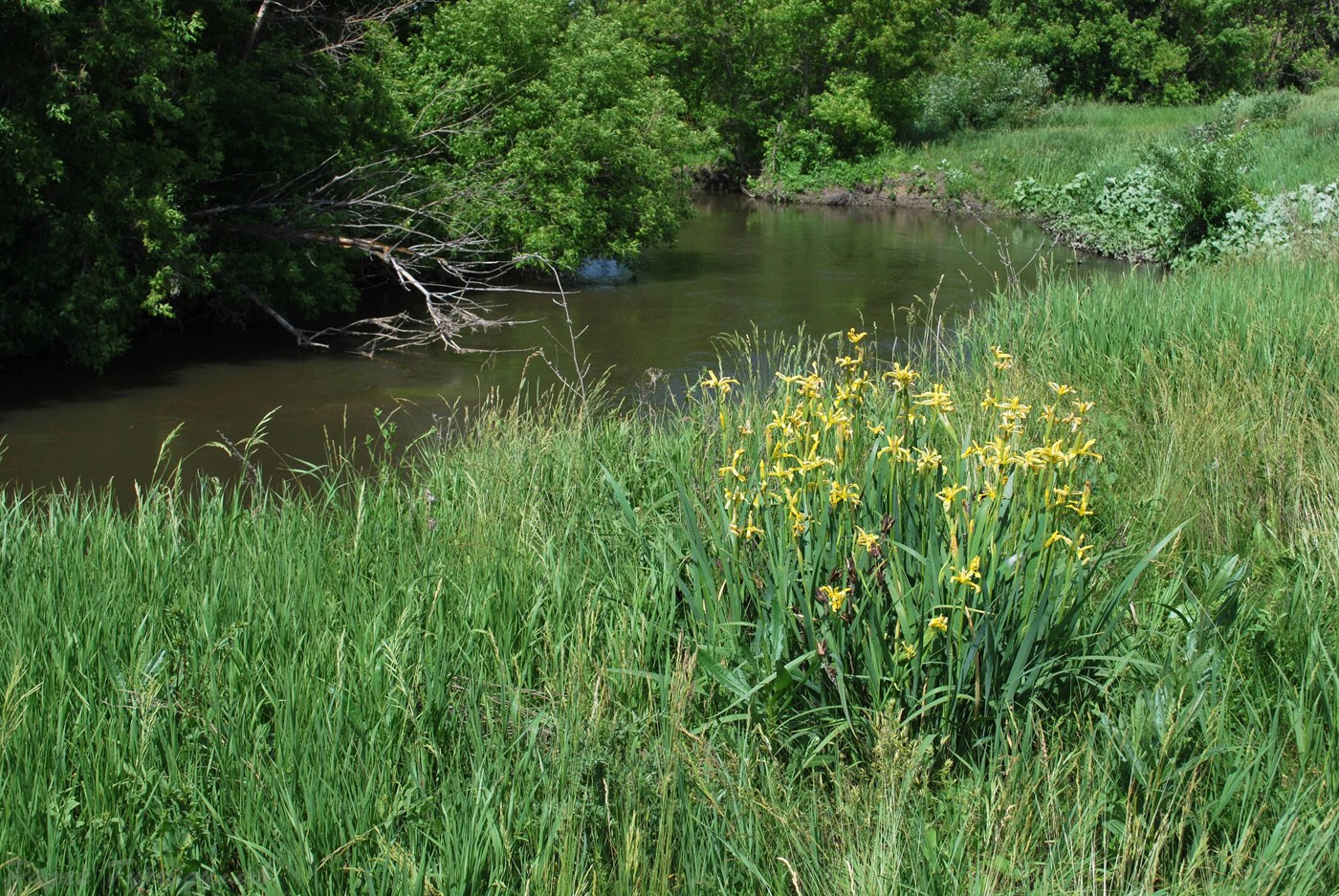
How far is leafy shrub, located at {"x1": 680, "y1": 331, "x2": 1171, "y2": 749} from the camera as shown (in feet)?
11.0

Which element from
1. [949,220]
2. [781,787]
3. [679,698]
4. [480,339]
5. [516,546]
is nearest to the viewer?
[679,698]

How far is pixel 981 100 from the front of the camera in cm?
3556

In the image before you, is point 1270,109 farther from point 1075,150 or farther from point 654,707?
point 654,707

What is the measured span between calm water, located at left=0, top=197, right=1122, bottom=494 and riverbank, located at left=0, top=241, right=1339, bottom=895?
441cm

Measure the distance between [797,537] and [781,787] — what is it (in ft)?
2.53

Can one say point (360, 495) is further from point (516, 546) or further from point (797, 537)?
point (797, 537)

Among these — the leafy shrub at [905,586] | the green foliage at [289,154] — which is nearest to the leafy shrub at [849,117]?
the green foliage at [289,154]

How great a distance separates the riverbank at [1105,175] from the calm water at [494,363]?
1327 mm

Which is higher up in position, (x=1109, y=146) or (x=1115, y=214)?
→ (x=1109, y=146)

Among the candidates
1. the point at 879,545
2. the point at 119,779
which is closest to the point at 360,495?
the point at 119,779

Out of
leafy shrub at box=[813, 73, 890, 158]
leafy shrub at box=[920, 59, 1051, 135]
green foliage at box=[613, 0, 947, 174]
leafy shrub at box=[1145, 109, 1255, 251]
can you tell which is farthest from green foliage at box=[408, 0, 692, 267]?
leafy shrub at box=[920, 59, 1051, 135]

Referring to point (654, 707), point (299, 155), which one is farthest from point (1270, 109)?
point (654, 707)

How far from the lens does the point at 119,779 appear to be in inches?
121

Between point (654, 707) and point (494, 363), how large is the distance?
975 cm
